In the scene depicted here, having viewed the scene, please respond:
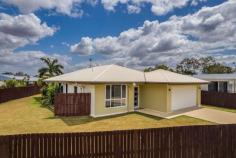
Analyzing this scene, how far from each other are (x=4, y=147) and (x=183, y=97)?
54.7 ft

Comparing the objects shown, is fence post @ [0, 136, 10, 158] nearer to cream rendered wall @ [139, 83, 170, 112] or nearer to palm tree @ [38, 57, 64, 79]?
cream rendered wall @ [139, 83, 170, 112]

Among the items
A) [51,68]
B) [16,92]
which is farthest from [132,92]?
[51,68]

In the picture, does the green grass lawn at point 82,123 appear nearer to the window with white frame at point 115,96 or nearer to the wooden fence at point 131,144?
the window with white frame at point 115,96

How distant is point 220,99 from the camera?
23656mm

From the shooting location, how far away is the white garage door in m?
19.4

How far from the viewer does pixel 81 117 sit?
1719 centimetres

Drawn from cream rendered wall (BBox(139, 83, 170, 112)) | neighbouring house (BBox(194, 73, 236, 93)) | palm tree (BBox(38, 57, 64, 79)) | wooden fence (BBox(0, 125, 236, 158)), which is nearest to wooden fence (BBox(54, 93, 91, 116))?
cream rendered wall (BBox(139, 83, 170, 112))

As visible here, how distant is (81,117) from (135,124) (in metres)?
4.51

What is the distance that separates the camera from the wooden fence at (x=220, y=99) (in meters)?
22.6

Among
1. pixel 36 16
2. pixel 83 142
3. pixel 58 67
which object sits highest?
pixel 36 16

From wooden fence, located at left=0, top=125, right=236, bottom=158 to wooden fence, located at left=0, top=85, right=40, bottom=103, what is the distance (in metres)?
23.5

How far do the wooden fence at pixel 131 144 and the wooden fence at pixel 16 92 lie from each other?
23.5m

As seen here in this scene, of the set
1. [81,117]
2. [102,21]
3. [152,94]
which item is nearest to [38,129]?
[81,117]

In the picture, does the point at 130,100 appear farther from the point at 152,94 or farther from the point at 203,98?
the point at 203,98
